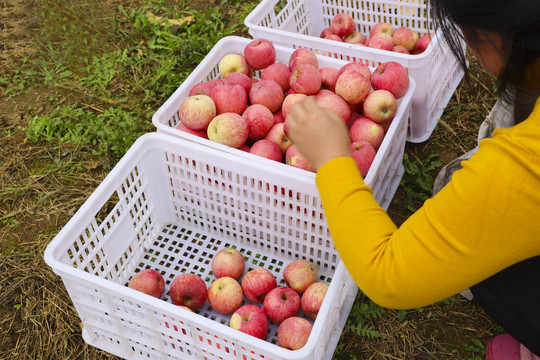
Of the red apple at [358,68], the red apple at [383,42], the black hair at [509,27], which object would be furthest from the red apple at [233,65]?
the black hair at [509,27]

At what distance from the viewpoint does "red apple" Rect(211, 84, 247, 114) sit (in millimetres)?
2025

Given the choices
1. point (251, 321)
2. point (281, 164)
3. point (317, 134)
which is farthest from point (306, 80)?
point (251, 321)

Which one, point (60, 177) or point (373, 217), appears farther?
point (60, 177)

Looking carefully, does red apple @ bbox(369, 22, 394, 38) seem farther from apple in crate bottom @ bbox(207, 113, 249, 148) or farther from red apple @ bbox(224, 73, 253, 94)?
apple in crate bottom @ bbox(207, 113, 249, 148)

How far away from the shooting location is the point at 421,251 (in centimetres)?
115

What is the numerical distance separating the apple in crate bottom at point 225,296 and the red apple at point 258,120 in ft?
1.84

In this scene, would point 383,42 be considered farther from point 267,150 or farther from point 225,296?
point 225,296

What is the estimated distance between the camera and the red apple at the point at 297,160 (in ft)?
5.93

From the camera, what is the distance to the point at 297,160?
1819 mm

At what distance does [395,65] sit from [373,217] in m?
0.97

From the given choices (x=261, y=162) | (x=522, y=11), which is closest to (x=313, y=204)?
(x=261, y=162)

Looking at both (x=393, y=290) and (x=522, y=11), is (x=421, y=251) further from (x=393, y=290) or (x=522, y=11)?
(x=522, y=11)

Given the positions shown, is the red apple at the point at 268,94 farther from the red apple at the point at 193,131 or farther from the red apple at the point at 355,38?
the red apple at the point at 355,38

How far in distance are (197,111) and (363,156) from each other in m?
0.63
